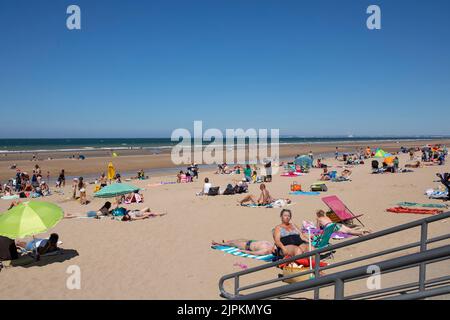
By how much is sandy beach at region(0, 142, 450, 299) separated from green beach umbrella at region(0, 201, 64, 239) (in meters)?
0.83

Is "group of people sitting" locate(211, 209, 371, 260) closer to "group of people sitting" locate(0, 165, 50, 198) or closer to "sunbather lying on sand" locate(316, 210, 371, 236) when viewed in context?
"sunbather lying on sand" locate(316, 210, 371, 236)

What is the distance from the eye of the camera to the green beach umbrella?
665 cm

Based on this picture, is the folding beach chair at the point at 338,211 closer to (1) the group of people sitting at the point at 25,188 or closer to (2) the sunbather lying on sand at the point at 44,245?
(2) the sunbather lying on sand at the point at 44,245

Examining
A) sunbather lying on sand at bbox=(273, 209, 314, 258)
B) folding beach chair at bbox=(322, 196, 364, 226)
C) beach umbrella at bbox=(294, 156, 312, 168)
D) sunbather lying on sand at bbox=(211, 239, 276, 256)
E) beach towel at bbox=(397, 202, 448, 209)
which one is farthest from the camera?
beach umbrella at bbox=(294, 156, 312, 168)

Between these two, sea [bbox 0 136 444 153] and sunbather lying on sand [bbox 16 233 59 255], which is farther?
sea [bbox 0 136 444 153]

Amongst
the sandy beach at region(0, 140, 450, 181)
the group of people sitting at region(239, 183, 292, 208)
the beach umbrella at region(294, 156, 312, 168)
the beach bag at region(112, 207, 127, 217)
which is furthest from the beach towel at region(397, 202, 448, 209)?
the sandy beach at region(0, 140, 450, 181)

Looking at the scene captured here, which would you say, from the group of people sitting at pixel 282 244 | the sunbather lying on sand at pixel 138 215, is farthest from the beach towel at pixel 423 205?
the sunbather lying on sand at pixel 138 215

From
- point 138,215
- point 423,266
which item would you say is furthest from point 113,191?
point 423,266

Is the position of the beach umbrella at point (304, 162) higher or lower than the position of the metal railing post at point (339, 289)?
lower

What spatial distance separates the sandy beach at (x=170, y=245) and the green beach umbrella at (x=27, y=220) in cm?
83

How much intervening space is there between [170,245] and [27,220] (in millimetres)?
2995

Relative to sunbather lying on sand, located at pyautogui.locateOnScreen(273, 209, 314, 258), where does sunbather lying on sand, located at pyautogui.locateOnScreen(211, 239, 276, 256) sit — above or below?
below

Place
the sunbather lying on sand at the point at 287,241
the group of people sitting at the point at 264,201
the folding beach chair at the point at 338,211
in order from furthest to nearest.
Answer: the group of people sitting at the point at 264,201
the folding beach chair at the point at 338,211
the sunbather lying on sand at the point at 287,241

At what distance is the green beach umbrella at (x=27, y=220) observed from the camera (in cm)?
665
